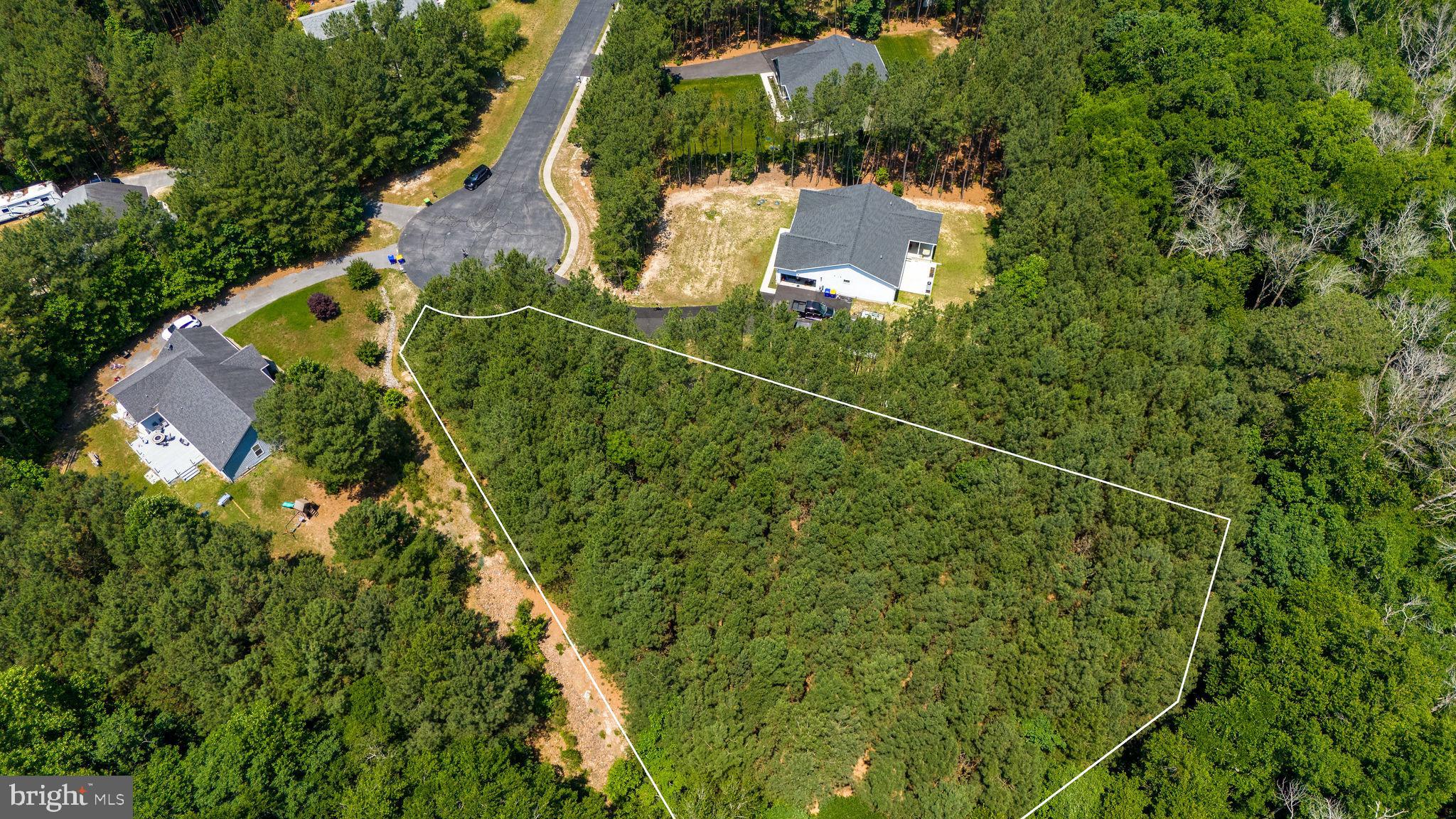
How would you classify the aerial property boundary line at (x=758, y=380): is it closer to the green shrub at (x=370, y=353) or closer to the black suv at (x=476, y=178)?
the green shrub at (x=370, y=353)

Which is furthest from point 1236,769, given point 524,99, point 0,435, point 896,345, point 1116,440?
point 524,99

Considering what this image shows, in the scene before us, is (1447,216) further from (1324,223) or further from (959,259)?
(959,259)

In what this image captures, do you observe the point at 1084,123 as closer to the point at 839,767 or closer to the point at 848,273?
the point at 848,273

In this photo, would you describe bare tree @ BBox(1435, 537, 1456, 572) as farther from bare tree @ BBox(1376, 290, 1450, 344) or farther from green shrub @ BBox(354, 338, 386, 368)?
green shrub @ BBox(354, 338, 386, 368)

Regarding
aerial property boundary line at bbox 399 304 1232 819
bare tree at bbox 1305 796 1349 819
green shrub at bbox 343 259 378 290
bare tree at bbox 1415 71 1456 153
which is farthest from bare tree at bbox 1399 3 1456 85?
green shrub at bbox 343 259 378 290

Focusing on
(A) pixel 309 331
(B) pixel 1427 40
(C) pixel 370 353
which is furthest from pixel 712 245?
(B) pixel 1427 40

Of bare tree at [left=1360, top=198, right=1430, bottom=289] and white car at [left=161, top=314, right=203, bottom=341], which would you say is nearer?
bare tree at [left=1360, top=198, right=1430, bottom=289]
